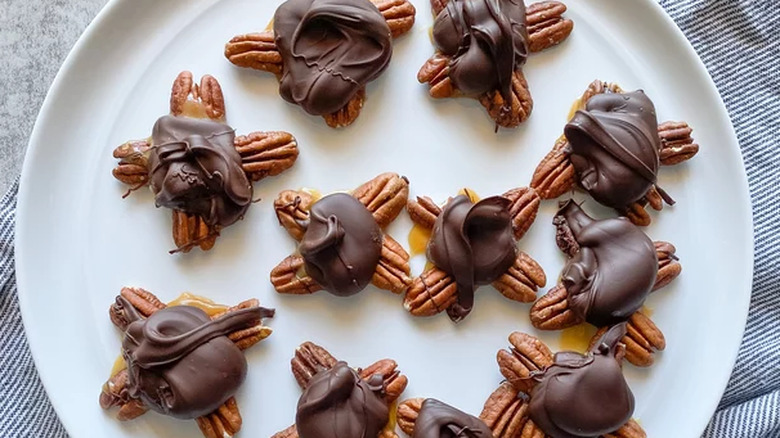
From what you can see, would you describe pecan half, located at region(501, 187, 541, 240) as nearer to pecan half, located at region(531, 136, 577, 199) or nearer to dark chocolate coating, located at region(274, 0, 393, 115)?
pecan half, located at region(531, 136, 577, 199)

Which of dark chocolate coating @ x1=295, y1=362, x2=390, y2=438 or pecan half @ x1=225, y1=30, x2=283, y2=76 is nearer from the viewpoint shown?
dark chocolate coating @ x1=295, y1=362, x2=390, y2=438

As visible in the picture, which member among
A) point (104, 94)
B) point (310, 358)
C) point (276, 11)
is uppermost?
point (276, 11)

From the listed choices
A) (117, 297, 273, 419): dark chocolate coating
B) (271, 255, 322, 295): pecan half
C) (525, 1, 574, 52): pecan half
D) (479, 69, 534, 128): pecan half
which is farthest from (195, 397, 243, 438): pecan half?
(525, 1, 574, 52): pecan half

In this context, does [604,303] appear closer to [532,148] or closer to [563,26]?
[532,148]

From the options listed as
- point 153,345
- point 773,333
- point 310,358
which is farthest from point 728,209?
point 153,345

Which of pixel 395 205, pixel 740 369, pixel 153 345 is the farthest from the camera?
pixel 740 369

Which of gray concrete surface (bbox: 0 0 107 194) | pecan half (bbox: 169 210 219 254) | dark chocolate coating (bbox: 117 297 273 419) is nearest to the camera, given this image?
dark chocolate coating (bbox: 117 297 273 419)

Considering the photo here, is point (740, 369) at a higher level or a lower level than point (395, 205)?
lower
